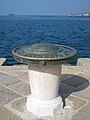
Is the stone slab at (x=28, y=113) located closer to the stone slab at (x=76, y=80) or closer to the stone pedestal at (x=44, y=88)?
the stone pedestal at (x=44, y=88)

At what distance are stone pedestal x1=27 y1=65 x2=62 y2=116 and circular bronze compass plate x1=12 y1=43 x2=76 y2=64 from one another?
0.21 m

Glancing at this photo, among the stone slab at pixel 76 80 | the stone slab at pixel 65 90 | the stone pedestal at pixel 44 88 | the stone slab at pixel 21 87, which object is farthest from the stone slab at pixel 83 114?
the stone slab at pixel 21 87

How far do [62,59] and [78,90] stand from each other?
5.42ft

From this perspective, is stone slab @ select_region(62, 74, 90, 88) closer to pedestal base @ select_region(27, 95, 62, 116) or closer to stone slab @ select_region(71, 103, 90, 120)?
stone slab @ select_region(71, 103, 90, 120)

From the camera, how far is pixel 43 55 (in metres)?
3.58

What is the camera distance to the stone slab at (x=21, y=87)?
15.8ft

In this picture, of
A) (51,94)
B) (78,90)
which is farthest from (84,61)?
(51,94)

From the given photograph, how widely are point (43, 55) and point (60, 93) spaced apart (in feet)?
4.93

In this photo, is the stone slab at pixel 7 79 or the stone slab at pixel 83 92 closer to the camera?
the stone slab at pixel 83 92

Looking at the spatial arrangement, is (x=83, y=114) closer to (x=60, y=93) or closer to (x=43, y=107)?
(x=43, y=107)

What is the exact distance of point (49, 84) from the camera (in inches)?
147

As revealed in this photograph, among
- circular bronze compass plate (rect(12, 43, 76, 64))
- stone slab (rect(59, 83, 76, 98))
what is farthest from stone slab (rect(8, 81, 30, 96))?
circular bronze compass plate (rect(12, 43, 76, 64))

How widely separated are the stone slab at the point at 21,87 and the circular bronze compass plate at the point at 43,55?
3.82 ft

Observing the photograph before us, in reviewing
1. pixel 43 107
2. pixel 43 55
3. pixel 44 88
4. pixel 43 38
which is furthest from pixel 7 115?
pixel 43 38
